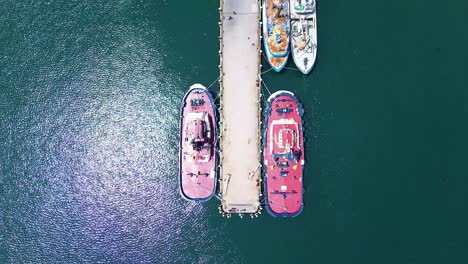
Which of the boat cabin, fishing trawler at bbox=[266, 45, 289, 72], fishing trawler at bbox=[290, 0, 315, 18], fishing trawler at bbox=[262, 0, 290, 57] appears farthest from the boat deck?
the boat cabin

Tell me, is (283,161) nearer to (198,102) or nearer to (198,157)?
(198,157)

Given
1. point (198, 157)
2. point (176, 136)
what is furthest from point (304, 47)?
point (176, 136)

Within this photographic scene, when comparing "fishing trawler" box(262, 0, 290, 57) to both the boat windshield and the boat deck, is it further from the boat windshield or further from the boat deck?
the boat windshield

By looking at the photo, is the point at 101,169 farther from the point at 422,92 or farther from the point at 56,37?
the point at 422,92

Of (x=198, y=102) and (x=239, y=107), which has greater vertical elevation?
(x=198, y=102)

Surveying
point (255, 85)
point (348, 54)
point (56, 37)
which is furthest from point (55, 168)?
point (348, 54)
